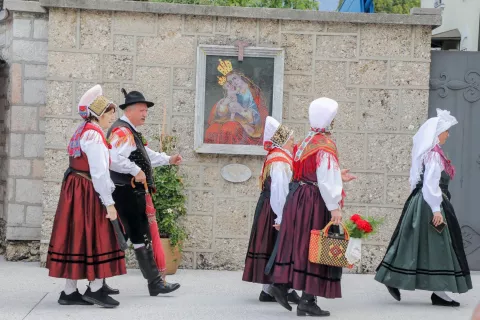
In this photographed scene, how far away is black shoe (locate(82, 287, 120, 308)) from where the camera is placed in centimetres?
764

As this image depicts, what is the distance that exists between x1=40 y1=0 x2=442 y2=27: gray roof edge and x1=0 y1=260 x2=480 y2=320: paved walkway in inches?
108

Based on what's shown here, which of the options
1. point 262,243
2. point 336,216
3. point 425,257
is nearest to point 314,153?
point 336,216

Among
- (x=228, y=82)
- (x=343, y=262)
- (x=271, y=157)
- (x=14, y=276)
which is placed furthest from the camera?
(x=228, y=82)

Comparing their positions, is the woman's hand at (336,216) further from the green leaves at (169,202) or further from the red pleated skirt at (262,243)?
the green leaves at (169,202)

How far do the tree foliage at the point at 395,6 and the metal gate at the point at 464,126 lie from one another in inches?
1439

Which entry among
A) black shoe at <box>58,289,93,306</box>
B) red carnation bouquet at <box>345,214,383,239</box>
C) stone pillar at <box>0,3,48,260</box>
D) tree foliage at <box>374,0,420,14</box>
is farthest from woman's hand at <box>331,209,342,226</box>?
tree foliage at <box>374,0,420,14</box>

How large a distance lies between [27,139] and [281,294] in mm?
4058

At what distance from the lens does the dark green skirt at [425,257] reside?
808 centimetres

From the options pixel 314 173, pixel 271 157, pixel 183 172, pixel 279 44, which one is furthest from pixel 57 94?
pixel 314 173

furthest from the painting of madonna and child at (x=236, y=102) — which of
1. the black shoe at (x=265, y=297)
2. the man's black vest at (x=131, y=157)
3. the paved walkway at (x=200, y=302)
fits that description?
the black shoe at (x=265, y=297)

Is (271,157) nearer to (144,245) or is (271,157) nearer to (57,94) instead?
(144,245)

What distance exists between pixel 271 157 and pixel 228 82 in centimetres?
221

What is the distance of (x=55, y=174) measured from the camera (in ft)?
32.9

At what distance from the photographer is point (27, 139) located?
33.9ft
